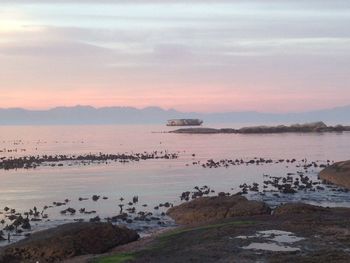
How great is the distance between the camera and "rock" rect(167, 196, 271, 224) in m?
34.8

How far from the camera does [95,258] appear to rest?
22.8 meters

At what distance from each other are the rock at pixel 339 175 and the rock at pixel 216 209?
66.7 ft

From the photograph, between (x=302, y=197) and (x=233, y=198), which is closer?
(x=233, y=198)

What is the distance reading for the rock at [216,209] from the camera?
34.8 m

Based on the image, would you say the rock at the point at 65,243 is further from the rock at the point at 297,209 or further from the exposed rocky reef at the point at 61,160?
the exposed rocky reef at the point at 61,160

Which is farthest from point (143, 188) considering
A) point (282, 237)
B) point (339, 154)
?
point (339, 154)

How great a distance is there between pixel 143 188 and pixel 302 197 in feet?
53.0

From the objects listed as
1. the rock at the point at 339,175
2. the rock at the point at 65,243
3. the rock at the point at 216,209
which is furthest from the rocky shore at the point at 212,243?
the rock at the point at 339,175

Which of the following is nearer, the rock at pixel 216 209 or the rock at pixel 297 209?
the rock at pixel 297 209

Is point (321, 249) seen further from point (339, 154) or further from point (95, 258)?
point (339, 154)

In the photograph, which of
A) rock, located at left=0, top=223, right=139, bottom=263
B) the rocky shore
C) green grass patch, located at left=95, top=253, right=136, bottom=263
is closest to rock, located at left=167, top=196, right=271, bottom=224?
the rocky shore

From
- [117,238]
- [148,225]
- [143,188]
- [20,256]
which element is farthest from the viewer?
[143,188]

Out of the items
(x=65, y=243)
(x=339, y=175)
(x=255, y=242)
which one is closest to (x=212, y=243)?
(x=255, y=242)

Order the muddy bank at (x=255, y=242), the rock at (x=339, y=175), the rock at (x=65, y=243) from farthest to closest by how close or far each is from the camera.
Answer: the rock at (x=339, y=175), the rock at (x=65, y=243), the muddy bank at (x=255, y=242)
